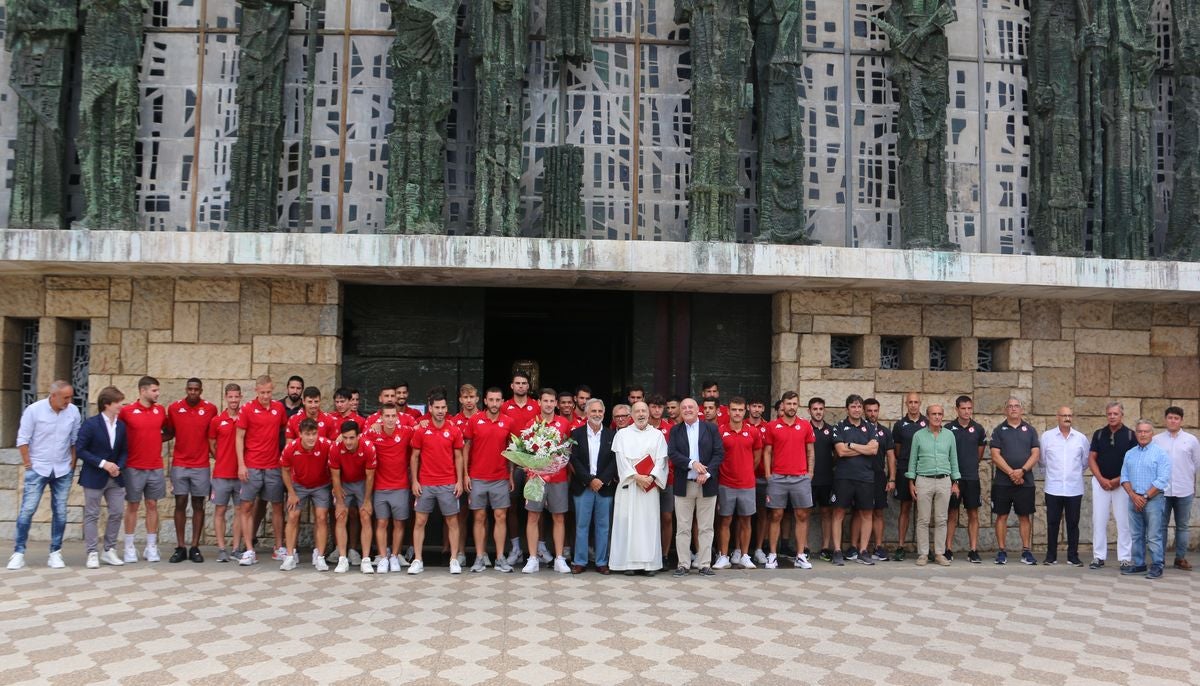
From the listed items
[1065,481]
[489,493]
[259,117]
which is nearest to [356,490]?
[489,493]

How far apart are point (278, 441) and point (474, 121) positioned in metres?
4.05

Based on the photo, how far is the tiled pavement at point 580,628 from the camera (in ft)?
16.6

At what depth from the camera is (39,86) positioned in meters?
9.22

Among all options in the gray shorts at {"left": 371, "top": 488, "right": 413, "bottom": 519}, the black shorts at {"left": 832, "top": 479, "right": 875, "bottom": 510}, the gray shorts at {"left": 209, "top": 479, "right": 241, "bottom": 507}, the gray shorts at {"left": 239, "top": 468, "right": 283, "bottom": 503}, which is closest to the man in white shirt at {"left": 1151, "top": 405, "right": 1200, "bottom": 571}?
the black shorts at {"left": 832, "top": 479, "right": 875, "bottom": 510}

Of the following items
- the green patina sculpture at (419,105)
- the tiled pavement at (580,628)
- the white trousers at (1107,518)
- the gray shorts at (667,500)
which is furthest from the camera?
the green patina sculpture at (419,105)

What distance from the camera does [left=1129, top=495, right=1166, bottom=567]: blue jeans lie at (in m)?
8.52

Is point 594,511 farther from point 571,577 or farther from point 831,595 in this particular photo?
point 831,595

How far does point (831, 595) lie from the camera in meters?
7.20

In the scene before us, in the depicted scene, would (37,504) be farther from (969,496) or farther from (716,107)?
(969,496)

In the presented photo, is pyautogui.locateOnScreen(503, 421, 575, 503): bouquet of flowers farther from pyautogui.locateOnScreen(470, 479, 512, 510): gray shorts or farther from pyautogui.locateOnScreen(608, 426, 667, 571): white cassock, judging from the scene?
pyautogui.locateOnScreen(608, 426, 667, 571): white cassock

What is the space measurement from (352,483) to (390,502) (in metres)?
0.41

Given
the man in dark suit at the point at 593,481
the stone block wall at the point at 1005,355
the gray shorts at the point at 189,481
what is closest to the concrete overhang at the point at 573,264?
the stone block wall at the point at 1005,355

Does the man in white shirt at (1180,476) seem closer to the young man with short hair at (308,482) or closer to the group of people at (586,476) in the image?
the group of people at (586,476)

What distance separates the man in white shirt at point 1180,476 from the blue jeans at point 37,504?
10.6m
